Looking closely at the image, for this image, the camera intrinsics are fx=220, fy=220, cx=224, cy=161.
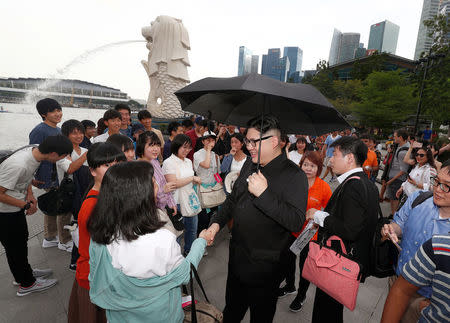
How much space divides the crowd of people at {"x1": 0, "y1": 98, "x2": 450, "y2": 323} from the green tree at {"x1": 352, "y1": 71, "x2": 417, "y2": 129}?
24.4 meters

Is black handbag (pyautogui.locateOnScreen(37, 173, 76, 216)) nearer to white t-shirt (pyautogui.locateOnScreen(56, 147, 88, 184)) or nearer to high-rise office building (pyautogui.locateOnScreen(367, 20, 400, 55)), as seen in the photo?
white t-shirt (pyautogui.locateOnScreen(56, 147, 88, 184))

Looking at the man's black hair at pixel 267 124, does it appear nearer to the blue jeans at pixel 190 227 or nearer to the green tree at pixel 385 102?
the blue jeans at pixel 190 227

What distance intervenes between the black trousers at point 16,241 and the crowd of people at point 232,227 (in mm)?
10

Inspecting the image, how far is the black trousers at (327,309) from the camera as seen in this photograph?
2.00 meters

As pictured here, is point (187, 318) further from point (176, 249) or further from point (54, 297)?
point (54, 297)

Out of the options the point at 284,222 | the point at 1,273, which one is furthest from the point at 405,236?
the point at 1,273

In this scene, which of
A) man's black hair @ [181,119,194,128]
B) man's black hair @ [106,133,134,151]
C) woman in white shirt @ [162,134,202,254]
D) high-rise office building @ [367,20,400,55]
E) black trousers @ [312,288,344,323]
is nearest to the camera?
black trousers @ [312,288,344,323]

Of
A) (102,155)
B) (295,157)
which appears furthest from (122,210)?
(295,157)

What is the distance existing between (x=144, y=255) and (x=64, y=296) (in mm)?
2471

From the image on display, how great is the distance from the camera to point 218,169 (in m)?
3.87

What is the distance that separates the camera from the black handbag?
2.59 meters

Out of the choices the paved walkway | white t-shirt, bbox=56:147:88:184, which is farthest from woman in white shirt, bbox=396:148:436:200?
white t-shirt, bbox=56:147:88:184

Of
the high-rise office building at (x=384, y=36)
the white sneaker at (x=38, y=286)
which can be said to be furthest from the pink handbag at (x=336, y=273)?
the high-rise office building at (x=384, y=36)

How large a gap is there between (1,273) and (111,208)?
316cm
